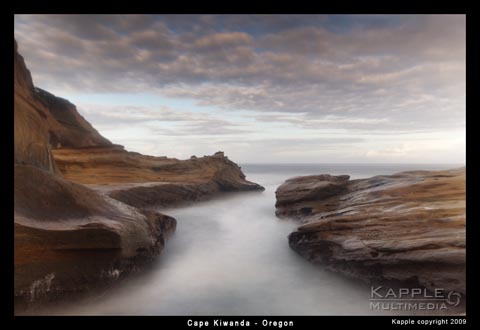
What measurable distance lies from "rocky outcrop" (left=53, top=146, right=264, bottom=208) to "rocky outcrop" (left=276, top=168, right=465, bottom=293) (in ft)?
38.9

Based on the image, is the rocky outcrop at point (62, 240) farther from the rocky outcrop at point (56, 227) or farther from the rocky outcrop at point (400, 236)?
the rocky outcrop at point (400, 236)

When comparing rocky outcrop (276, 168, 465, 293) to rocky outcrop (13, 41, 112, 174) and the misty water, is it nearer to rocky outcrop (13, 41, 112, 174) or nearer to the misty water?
the misty water

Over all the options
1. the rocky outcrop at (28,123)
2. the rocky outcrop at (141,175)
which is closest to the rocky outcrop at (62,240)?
the rocky outcrop at (28,123)

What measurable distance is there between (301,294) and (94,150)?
2029 centimetres

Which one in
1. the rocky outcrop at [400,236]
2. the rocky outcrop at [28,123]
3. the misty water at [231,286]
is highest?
the rocky outcrop at [28,123]

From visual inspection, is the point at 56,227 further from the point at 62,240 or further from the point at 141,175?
the point at 141,175

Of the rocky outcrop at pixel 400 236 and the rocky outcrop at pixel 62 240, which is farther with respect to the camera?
the rocky outcrop at pixel 400 236

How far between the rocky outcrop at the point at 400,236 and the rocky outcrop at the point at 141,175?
11.9m

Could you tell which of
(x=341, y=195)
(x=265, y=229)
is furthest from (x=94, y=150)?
(x=341, y=195)

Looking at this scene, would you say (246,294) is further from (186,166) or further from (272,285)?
(186,166)

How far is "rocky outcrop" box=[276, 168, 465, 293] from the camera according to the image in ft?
20.7

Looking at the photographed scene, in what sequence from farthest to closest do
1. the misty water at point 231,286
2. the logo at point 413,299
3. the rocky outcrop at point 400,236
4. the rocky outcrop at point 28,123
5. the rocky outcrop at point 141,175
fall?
the rocky outcrop at point 141,175 → the rocky outcrop at point 28,123 → the misty water at point 231,286 → the rocky outcrop at point 400,236 → the logo at point 413,299

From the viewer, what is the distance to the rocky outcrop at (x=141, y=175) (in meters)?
18.8
